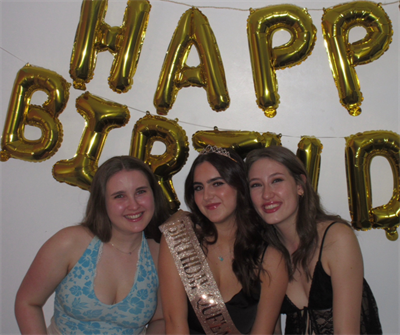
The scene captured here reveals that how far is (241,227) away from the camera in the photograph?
4.72ft

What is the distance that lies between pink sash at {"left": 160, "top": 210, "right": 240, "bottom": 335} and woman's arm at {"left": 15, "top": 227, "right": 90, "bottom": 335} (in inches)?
15.8

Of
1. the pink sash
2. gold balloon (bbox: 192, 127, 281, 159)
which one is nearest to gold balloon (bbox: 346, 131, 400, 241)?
gold balloon (bbox: 192, 127, 281, 159)

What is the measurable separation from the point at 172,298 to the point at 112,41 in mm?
1209

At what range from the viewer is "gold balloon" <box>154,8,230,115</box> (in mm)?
1616

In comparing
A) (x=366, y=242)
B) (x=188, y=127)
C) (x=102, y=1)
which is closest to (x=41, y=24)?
(x=102, y=1)

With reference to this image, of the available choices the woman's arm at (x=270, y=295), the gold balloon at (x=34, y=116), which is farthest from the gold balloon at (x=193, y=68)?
the woman's arm at (x=270, y=295)

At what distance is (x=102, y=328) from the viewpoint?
1325 mm

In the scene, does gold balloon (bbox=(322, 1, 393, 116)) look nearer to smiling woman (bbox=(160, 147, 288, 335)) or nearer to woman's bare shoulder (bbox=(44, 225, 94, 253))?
smiling woman (bbox=(160, 147, 288, 335))

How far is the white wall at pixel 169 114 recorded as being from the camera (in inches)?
69.7

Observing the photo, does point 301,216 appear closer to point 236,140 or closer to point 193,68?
point 236,140

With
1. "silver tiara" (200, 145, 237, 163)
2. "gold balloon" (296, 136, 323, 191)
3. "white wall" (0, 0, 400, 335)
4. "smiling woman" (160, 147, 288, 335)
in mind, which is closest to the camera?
"smiling woman" (160, 147, 288, 335)

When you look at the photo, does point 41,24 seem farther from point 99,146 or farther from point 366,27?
point 366,27

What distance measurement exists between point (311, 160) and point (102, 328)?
45.6 inches

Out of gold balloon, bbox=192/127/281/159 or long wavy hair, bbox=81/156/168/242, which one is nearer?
long wavy hair, bbox=81/156/168/242
